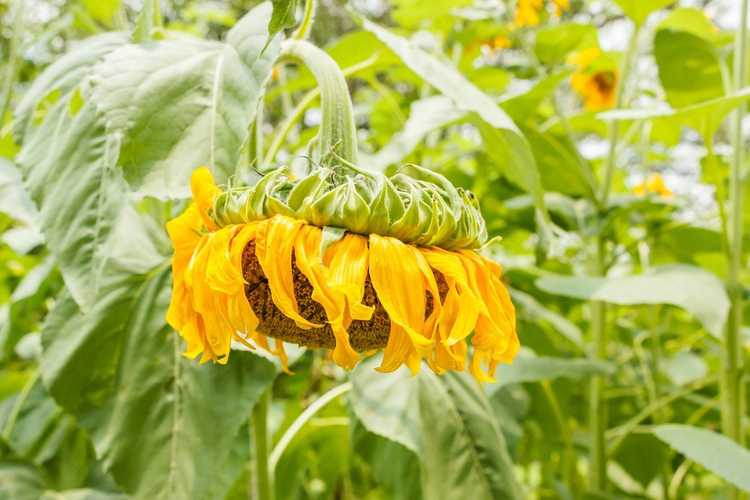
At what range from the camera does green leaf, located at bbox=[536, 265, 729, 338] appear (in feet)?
2.62

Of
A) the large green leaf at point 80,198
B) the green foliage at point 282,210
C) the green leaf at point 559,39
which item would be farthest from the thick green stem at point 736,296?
the large green leaf at point 80,198

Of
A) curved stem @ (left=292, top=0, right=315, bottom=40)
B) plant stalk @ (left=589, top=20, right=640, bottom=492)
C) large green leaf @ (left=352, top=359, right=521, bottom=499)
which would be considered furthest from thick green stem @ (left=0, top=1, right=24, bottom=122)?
plant stalk @ (left=589, top=20, right=640, bottom=492)

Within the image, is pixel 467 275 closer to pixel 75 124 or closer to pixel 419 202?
pixel 419 202

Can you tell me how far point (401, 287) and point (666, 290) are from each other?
517 millimetres

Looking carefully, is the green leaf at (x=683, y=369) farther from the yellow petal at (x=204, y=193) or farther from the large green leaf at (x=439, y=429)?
the yellow petal at (x=204, y=193)

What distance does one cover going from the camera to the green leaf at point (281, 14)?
1.47ft

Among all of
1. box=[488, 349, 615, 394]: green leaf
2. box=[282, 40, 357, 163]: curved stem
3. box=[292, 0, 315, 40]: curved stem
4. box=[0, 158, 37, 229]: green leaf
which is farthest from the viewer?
box=[488, 349, 615, 394]: green leaf

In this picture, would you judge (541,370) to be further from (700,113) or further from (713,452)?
(700,113)

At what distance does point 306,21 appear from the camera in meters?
0.63

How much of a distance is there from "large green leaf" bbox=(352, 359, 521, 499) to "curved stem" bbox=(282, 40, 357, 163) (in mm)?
314

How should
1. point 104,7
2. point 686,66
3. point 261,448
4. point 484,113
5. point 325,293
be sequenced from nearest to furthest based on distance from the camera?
point 325,293 → point 484,113 → point 261,448 → point 104,7 → point 686,66

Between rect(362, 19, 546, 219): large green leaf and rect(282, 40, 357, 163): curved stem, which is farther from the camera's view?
rect(362, 19, 546, 219): large green leaf

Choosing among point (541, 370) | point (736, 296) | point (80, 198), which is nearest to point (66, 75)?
point (80, 198)

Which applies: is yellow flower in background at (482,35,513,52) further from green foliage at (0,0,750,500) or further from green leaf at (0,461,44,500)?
green leaf at (0,461,44,500)
